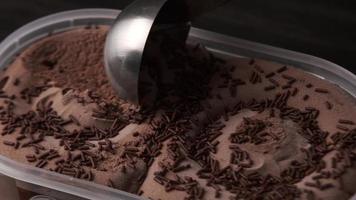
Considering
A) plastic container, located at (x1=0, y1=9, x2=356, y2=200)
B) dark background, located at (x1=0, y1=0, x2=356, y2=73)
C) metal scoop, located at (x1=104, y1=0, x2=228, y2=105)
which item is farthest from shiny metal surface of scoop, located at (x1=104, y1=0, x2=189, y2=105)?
dark background, located at (x1=0, y1=0, x2=356, y2=73)

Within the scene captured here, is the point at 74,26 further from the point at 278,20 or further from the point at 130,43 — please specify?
the point at 278,20

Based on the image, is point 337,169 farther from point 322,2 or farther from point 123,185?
point 322,2

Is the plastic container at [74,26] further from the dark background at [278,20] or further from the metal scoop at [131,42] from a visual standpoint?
the dark background at [278,20]

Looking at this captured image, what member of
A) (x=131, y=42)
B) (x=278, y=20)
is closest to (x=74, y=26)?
(x=131, y=42)

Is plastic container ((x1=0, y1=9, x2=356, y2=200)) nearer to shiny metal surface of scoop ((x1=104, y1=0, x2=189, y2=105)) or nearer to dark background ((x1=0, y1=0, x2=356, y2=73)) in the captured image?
shiny metal surface of scoop ((x1=104, y1=0, x2=189, y2=105))

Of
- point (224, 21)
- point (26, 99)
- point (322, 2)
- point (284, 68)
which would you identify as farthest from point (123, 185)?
point (322, 2)

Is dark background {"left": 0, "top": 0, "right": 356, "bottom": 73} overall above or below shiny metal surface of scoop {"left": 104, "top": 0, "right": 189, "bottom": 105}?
above

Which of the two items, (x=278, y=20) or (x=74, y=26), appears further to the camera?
(x=278, y=20)
